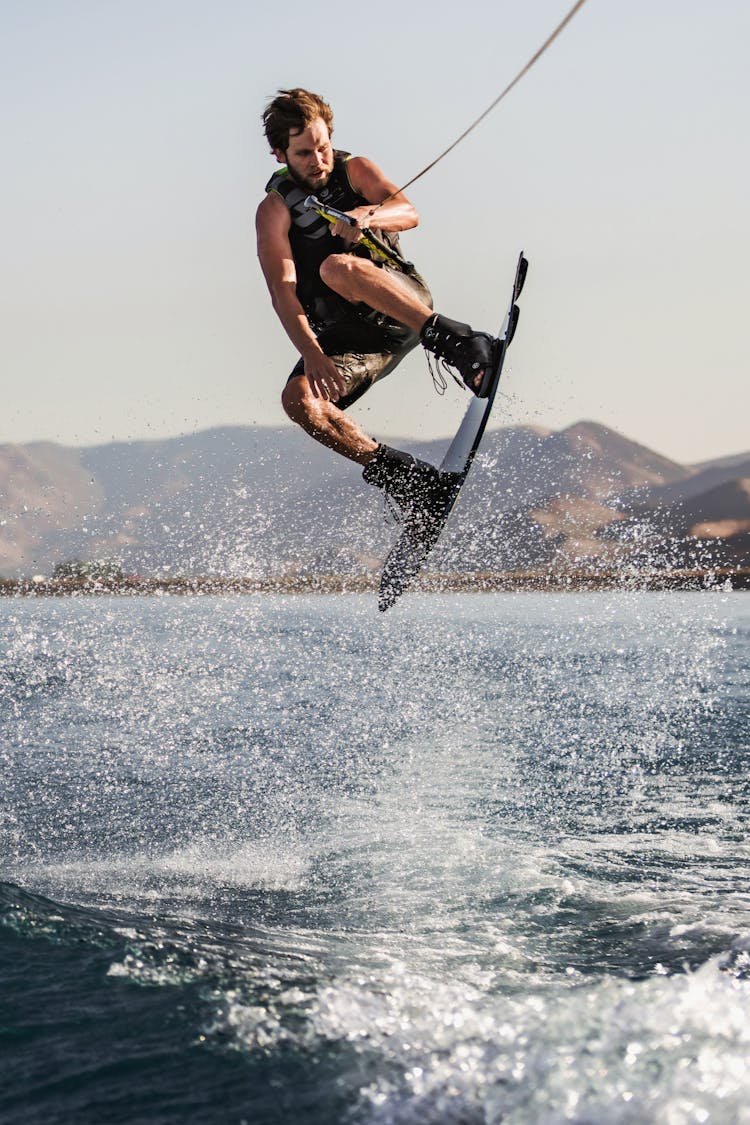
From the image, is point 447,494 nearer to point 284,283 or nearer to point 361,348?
point 361,348

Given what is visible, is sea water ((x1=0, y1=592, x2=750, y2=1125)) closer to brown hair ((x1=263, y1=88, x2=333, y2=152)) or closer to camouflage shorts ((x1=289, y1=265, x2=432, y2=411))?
camouflage shorts ((x1=289, y1=265, x2=432, y2=411))

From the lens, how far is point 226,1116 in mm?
2639

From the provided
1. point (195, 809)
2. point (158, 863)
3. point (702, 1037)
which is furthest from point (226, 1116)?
point (195, 809)

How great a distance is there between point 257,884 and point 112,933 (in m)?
1.31

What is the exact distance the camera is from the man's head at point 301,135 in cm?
543

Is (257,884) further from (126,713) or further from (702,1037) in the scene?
(126,713)

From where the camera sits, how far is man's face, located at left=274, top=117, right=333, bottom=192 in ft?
17.9

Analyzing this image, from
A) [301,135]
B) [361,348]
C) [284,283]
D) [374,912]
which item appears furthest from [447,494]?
[374,912]

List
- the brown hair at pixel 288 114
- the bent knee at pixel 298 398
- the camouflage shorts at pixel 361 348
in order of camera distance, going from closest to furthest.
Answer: the brown hair at pixel 288 114, the bent knee at pixel 298 398, the camouflage shorts at pixel 361 348

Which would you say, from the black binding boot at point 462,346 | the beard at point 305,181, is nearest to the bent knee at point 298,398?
the black binding boot at point 462,346

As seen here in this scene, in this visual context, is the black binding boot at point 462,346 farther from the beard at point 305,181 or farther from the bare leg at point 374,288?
the beard at point 305,181

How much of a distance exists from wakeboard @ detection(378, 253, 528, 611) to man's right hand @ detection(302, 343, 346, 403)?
77 cm

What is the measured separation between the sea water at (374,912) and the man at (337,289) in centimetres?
218

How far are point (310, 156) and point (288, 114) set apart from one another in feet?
0.73
